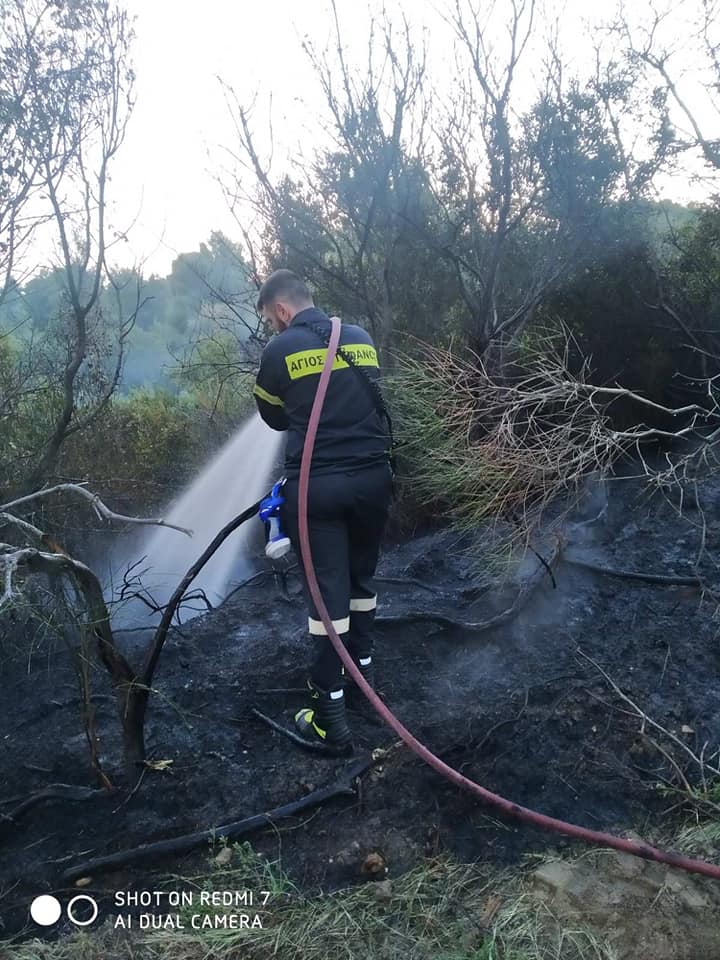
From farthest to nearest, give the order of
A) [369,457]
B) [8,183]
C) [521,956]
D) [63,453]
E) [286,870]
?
[63,453]
[8,183]
[369,457]
[286,870]
[521,956]

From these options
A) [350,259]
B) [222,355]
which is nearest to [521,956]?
[350,259]

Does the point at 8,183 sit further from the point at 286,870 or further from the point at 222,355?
the point at 286,870

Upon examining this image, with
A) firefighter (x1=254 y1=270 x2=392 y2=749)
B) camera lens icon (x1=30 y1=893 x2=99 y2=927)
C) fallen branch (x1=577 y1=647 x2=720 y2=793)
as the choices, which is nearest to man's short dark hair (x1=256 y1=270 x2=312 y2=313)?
firefighter (x1=254 y1=270 x2=392 y2=749)

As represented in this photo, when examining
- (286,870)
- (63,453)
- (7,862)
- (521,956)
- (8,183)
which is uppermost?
(8,183)

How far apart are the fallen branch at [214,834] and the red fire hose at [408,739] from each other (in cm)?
36

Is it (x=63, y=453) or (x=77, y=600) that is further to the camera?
(x=63, y=453)

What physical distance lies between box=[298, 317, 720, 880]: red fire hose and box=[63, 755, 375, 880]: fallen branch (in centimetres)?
36

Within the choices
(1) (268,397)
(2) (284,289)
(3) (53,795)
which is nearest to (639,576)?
(1) (268,397)

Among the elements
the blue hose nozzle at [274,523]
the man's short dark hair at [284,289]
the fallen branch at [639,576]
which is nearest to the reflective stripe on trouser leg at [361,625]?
the blue hose nozzle at [274,523]

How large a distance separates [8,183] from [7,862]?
3.87m

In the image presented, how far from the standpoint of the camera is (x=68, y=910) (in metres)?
2.45

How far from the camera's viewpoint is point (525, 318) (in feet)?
20.1

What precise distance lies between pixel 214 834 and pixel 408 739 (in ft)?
2.82

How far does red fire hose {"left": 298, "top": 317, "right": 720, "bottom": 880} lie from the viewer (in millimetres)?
2201
